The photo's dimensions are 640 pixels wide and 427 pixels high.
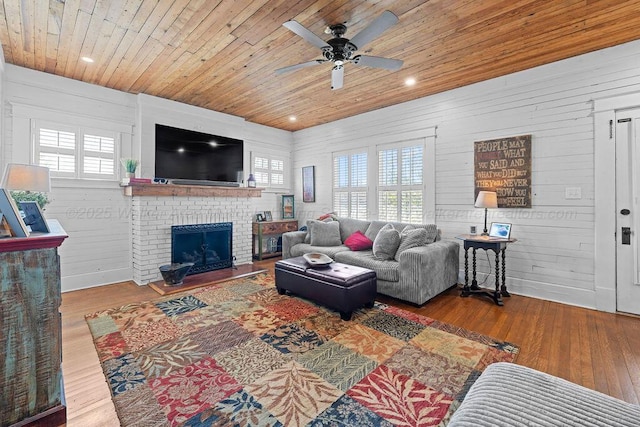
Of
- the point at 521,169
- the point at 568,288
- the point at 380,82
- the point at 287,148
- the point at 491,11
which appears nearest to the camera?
the point at 491,11

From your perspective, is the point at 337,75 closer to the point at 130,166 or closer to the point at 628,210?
the point at 130,166

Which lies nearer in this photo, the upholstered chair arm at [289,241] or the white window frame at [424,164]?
the white window frame at [424,164]

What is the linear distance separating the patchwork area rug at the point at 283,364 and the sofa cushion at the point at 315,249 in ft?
3.85

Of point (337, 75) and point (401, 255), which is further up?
point (337, 75)

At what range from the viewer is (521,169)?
3666mm

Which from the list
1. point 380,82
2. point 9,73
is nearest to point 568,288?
point 380,82

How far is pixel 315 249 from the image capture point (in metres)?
4.48

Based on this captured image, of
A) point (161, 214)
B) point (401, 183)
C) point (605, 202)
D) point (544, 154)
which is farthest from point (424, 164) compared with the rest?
point (161, 214)

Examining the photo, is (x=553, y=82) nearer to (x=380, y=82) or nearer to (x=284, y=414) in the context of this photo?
(x=380, y=82)

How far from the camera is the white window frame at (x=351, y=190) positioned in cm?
531

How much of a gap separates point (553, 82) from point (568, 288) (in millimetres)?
2469

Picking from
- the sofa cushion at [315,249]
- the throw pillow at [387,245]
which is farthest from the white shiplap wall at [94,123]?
the throw pillow at [387,245]

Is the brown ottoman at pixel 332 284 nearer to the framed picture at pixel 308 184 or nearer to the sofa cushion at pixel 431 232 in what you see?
the sofa cushion at pixel 431 232

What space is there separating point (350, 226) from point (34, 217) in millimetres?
4047
